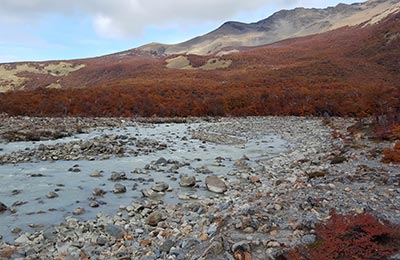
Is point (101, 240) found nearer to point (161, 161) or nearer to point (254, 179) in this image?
point (254, 179)

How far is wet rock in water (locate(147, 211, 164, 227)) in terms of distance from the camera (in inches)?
344

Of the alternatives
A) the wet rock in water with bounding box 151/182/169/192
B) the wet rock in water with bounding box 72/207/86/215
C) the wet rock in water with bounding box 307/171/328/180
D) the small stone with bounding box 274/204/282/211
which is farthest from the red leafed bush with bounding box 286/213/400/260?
the wet rock in water with bounding box 151/182/169/192

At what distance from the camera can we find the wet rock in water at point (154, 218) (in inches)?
344

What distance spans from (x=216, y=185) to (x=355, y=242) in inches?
275

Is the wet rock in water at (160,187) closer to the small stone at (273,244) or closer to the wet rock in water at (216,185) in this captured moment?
the wet rock in water at (216,185)

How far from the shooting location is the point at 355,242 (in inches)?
213

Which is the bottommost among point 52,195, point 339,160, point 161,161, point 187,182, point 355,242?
point 161,161

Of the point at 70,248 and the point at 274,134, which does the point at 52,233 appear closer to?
the point at 70,248

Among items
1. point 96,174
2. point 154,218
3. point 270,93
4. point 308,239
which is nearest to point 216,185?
point 154,218

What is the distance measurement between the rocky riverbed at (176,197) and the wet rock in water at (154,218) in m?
0.03

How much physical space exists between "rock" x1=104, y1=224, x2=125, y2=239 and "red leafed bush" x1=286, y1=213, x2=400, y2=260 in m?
4.19

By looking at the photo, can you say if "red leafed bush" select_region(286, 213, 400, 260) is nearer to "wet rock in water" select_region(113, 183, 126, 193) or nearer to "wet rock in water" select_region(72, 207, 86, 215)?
"wet rock in water" select_region(72, 207, 86, 215)

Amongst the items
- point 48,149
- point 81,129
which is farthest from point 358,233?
point 81,129

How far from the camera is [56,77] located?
101500mm
